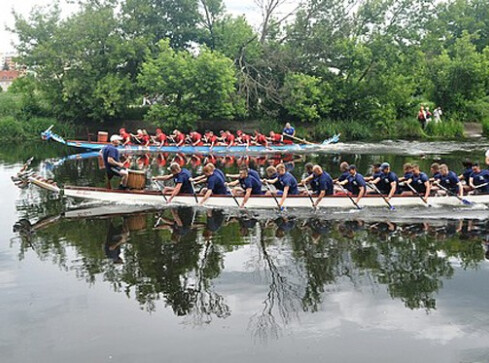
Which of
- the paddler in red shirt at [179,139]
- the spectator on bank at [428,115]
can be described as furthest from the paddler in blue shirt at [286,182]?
the spectator on bank at [428,115]

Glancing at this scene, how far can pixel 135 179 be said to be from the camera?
16062mm

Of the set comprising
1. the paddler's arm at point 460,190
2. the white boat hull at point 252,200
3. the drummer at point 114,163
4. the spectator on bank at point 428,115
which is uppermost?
the spectator on bank at point 428,115

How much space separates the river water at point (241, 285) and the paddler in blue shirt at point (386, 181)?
2.64 ft

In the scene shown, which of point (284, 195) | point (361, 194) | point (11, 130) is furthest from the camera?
point (11, 130)

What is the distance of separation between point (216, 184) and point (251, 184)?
108 cm

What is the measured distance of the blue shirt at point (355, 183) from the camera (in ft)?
51.4

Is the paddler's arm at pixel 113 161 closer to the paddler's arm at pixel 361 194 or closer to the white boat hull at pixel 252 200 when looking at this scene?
the white boat hull at pixel 252 200

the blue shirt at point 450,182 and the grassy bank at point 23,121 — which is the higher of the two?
the grassy bank at point 23,121

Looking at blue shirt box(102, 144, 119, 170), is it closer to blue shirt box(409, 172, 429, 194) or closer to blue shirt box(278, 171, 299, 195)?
blue shirt box(278, 171, 299, 195)

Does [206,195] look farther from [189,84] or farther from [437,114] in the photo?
[437,114]

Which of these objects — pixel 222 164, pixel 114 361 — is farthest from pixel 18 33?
pixel 114 361

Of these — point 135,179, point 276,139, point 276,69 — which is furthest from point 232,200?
point 276,69

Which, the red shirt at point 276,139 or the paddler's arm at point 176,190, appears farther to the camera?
the red shirt at point 276,139

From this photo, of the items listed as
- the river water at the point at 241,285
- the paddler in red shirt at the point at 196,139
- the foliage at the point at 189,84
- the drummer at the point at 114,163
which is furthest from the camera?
the foliage at the point at 189,84
